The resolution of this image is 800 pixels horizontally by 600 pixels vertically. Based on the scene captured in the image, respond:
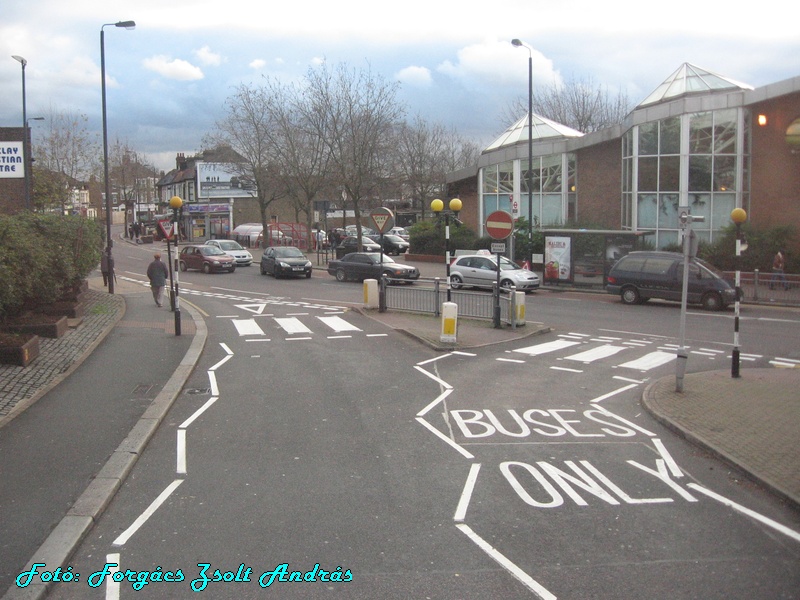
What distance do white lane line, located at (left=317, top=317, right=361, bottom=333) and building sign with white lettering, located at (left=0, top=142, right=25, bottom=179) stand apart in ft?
50.2

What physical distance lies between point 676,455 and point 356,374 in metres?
6.15

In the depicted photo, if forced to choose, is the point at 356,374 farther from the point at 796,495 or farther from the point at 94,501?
the point at 796,495

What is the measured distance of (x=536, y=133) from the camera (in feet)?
144

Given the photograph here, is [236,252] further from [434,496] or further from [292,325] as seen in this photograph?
[434,496]

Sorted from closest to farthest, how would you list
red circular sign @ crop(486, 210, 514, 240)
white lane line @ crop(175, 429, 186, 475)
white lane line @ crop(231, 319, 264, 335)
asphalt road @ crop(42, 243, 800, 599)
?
asphalt road @ crop(42, 243, 800, 599) → white lane line @ crop(175, 429, 186, 475) → red circular sign @ crop(486, 210, 514, 240) → white lane line @ crop(231, 319, 264, 335)

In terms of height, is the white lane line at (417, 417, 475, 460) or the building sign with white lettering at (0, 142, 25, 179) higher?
the building sign with white lettering at (0, 142, 25, 179)

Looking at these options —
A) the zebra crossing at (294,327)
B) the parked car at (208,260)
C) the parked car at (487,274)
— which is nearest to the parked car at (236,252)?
the parked car at (208,260)

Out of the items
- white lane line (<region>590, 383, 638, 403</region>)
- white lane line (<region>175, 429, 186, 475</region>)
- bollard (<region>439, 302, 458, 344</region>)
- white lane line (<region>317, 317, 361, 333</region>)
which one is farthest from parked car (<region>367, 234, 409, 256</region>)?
white lane line (<region>175, 429, 186, 475</region>)

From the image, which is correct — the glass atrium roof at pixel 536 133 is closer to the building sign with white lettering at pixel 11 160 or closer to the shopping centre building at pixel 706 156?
the shopping centre building at pixel 706 156

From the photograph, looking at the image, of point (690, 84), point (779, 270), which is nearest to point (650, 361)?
point (779, 270)

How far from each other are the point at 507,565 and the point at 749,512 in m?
2.72

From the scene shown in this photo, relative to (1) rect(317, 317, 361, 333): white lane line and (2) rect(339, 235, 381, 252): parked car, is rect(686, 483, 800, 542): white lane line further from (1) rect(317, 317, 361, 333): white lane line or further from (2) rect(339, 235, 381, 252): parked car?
(2) rect(339, 235, 381, 252): parked car

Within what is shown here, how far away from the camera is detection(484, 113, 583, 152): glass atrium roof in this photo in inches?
1694

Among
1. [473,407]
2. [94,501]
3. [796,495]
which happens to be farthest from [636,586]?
[473,407]
